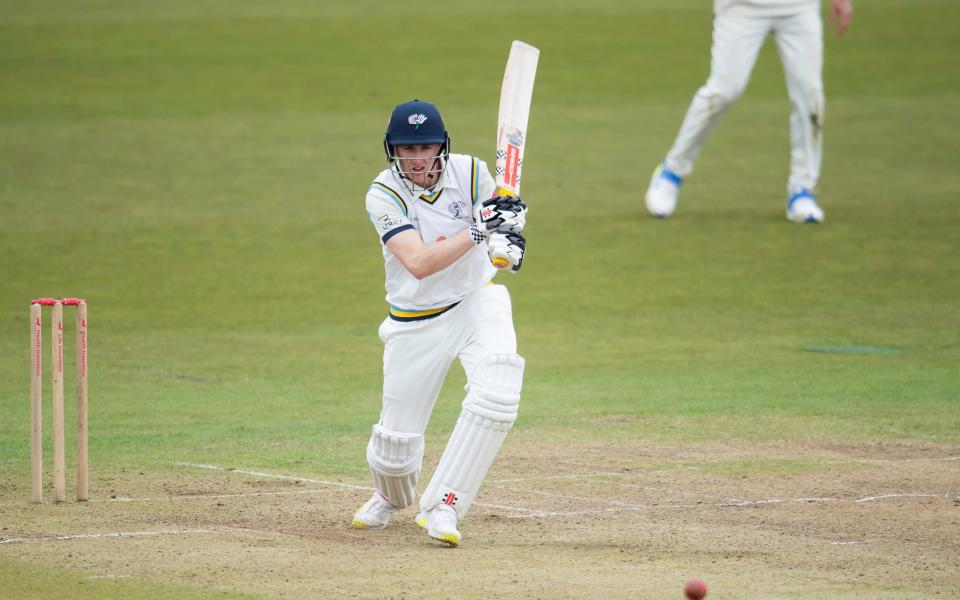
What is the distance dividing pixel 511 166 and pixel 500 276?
276 inches

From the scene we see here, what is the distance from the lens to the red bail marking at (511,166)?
7285 millimetres

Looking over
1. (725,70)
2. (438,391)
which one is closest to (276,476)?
(438,391)

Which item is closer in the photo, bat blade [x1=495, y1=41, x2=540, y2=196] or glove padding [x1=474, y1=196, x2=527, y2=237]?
glove padding [x1=474, y1=196, x2=527, y2=237]

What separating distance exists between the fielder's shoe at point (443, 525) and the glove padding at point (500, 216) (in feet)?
4.01

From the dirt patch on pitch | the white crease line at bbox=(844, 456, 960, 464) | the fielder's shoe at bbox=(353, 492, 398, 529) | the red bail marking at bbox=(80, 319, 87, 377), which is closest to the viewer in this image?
the dirt patch on pitch

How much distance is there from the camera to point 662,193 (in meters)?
15.8

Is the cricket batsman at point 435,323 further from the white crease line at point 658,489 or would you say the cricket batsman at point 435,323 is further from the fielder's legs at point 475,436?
the white crease line at point 658,489

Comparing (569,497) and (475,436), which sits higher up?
(475,436)

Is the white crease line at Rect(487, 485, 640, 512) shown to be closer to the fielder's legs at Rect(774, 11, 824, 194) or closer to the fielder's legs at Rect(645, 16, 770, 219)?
the fielder's legs at Rect(645, 16, 770, 219)

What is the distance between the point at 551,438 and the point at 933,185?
9308mm

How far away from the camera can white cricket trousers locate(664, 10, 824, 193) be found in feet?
47.4

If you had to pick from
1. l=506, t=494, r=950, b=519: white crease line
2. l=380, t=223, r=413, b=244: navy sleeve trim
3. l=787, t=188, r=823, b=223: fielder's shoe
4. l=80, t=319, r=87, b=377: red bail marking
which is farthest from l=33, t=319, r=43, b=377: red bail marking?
l=787, t=188, r=823, b=223: fielder's shoe

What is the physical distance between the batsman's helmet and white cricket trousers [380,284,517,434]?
0.75 metres

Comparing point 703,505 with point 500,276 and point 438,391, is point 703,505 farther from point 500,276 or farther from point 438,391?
point 500,276
